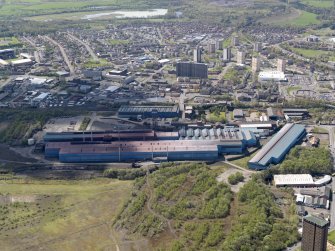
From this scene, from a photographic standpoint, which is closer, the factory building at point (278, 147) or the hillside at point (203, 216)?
the hillside at point (203, 216)

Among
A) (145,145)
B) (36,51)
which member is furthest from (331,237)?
(36,51)

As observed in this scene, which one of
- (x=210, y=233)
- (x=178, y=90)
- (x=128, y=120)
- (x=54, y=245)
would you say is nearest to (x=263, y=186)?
(x=210, y=233)

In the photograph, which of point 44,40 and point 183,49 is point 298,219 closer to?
point 183,49

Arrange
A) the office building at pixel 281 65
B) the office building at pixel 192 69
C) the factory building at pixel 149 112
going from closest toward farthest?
the factory building at pixel 149 112, the office building at pixel 192 69, the office building at pixel 281 65

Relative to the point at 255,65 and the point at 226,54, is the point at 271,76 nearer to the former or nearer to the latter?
the point at 255,65

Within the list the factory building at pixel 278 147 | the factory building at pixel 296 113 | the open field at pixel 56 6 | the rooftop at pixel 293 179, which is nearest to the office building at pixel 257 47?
the factory building at pixel 296 113

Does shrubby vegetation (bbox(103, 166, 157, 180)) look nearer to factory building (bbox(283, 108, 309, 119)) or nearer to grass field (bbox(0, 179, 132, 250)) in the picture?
grass field (bbox(0, 179, 132, 250))

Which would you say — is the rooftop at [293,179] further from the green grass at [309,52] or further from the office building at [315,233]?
the green grass at [309,52]

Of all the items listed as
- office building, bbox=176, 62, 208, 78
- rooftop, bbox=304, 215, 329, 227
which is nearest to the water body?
office building, bbox=176, 62, 208, 78
